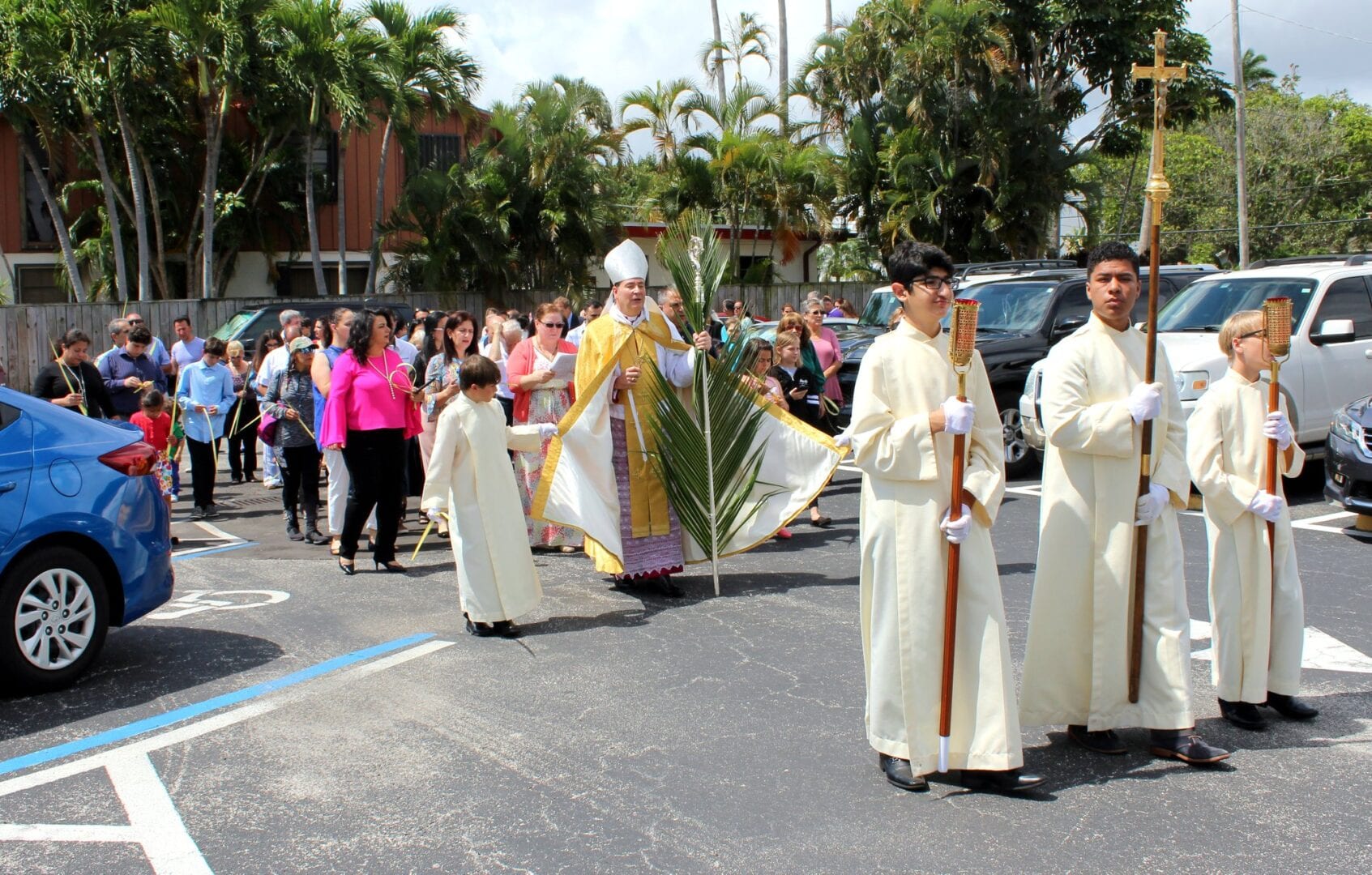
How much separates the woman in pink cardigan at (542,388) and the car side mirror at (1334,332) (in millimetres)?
6098

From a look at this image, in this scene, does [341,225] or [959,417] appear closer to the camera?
[959,417]

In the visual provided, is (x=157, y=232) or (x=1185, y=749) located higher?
(x=157, y=232)

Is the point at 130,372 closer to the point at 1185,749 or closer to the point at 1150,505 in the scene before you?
the point at 1150,505

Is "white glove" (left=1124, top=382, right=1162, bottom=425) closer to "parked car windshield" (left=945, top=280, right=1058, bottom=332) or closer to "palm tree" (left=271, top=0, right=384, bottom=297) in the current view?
"parked car windshield" (left=945, top=280, right=1058, bottom=332)

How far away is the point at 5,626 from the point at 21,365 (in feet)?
61.6

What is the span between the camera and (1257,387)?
548 cm

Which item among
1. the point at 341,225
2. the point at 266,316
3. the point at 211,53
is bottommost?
the point at 266,316

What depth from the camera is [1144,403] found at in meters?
4.65

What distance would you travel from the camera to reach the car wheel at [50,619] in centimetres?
587

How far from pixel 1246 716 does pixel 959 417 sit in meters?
1.92

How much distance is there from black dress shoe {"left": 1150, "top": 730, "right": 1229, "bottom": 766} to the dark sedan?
207 inches

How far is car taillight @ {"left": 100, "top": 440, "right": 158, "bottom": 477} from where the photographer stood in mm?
→ 6449

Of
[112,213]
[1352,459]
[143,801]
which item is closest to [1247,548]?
[143,801]

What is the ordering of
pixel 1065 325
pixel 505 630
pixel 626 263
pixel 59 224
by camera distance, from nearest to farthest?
pixel 505 630 → pixel 626 263 → pixel 1065 325 → pixel 59 224
